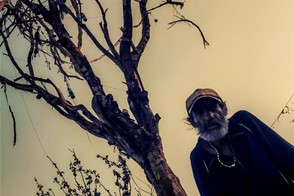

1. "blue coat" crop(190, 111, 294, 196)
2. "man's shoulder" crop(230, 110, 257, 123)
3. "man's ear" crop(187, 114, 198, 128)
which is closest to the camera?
"blue coat" crop(190, 111, 294, 196)

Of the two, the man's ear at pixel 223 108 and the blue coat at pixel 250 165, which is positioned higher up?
the man's ear at pixel 223 108

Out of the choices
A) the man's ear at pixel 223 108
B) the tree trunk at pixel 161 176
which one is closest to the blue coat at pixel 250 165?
the man's ear at pixel 223 108

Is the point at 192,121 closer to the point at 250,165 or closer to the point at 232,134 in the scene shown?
the point at 232,134

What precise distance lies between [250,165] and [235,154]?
21 cm

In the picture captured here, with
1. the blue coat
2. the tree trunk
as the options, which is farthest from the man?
the tree trunk

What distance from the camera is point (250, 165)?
3.55 meters

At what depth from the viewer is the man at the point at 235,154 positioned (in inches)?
131

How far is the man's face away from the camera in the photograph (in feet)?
12.3

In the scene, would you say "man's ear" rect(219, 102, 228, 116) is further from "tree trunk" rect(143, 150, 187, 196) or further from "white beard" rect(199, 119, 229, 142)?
"tree trunk" rect(143, 150, 187, 196)

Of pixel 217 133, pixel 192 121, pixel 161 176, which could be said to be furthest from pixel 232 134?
pixel 161 176

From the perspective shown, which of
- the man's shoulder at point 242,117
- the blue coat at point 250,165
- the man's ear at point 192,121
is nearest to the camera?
the blue coat at point 250,165

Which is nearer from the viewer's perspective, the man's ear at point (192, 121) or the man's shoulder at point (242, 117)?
the man's shoulder at point (242, 117)

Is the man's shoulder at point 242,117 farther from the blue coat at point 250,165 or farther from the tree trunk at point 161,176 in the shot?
the tree trunk at point 161,176

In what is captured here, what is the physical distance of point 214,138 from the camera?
3762mm
